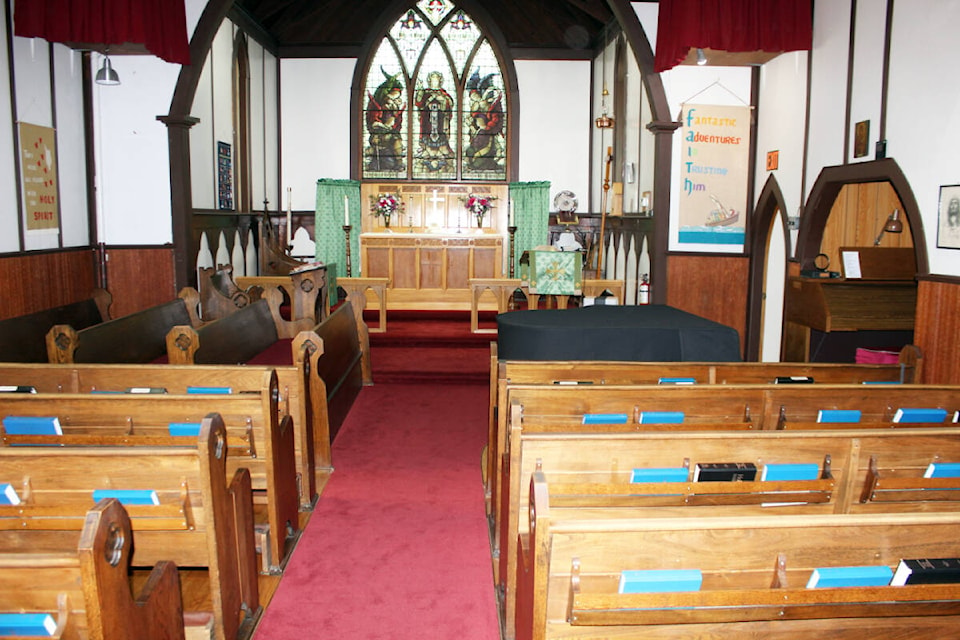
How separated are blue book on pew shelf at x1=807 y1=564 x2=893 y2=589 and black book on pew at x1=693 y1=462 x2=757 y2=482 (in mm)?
709

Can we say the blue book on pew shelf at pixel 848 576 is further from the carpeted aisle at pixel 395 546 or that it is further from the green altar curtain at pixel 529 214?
the green altar curtain at pixel 529 214

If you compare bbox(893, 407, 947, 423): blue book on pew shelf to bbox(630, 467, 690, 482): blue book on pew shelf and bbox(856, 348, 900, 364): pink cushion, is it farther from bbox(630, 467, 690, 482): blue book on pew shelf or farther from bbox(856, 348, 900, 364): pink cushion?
bbox(856, 348, 900, 364): pink cushion

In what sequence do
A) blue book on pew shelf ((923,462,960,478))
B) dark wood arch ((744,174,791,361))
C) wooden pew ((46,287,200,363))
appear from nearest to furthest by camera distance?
blue book on pew shelf ((923,462,960,478)) < wooden pew ((46,287,200,363)) < dark wood arch ((744,174,791,361))

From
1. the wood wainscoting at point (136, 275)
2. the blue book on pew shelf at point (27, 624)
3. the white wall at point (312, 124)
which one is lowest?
the blue book on pew shelf at point (27, 624)

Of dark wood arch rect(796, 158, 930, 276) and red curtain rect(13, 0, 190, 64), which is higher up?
red curtain rect(13, 0, 190, 64)

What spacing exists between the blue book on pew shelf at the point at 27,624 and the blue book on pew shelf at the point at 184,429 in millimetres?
1341

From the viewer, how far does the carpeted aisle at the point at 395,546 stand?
2848 mm

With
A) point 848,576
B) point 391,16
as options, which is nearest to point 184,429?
point 848,576

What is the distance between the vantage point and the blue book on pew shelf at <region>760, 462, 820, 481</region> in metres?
2.53

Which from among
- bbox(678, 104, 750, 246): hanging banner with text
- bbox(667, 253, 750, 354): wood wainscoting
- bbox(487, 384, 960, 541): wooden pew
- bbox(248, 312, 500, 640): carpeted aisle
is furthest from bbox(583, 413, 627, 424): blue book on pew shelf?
bbox(678, 104, 750, 246): hanging banner with text

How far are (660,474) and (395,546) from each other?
1.52 meters

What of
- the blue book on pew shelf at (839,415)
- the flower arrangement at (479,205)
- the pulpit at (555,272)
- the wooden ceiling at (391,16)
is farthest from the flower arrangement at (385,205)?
the blue book on pew shelf at (839,415)

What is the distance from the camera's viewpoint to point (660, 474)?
2510mm

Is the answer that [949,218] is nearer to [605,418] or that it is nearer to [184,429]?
[605,418]
